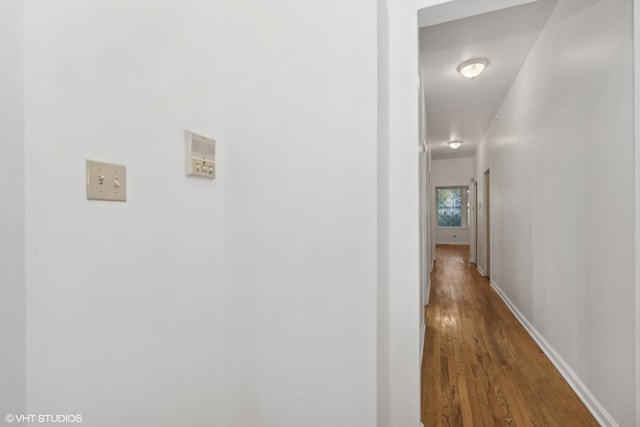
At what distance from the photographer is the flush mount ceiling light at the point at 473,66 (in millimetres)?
3164

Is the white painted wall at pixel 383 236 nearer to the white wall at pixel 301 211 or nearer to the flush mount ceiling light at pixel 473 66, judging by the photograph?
the white wall at pixel 301 211

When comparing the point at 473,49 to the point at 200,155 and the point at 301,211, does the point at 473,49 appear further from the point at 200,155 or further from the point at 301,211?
the point at 200,155

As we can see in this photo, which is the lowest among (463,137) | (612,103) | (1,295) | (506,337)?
(506,337)

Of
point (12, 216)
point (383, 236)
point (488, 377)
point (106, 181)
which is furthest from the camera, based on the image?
point (488, 377)

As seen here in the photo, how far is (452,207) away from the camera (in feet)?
35.2

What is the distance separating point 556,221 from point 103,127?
2.96m

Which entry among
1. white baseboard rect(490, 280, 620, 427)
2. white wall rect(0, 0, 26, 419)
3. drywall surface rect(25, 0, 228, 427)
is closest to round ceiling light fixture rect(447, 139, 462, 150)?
white baseboard rect(490, 280, 620, 427)

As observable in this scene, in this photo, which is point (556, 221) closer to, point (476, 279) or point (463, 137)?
point (476, 279)

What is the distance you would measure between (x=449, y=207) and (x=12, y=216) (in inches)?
451

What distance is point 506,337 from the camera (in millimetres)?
2887

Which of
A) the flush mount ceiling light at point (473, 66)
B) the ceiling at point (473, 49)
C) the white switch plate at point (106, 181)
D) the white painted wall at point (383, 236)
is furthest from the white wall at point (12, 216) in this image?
the flush mount ceiling light at point (473, 66)

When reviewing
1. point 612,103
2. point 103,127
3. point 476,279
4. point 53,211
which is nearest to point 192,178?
point 103,127

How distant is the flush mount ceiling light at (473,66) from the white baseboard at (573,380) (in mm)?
2736

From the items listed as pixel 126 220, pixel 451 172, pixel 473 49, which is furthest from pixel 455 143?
pixel 126 220
